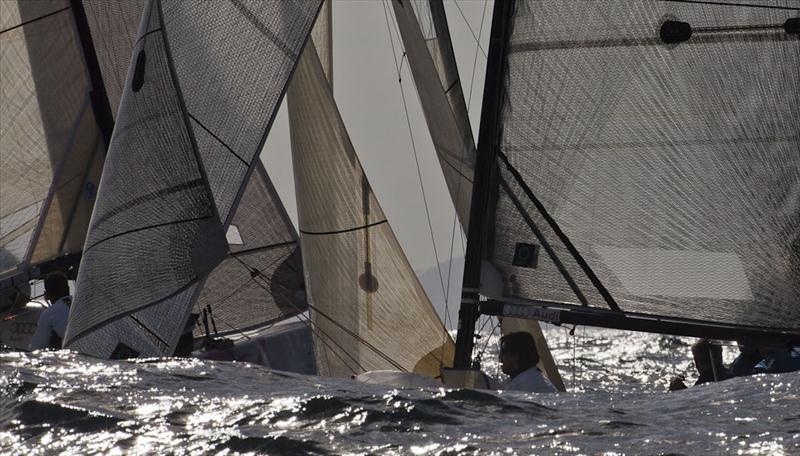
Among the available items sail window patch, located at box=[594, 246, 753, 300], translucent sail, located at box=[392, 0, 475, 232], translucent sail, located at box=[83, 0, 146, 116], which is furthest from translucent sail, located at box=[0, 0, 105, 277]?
sail window patch, located at box=[594, 246, 753, 300]

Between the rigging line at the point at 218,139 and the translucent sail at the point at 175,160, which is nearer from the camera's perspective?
the translucent sail at the point at 175,160

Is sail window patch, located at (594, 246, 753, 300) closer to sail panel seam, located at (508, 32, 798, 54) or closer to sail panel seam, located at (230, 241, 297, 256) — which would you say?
sail panel seam, located at (508, 32, 798, 54)

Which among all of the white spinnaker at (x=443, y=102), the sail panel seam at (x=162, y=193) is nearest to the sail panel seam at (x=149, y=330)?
the sail panel seam at (x=162, y=193)

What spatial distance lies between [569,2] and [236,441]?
4.46 meters

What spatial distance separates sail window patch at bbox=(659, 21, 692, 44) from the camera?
8922mm

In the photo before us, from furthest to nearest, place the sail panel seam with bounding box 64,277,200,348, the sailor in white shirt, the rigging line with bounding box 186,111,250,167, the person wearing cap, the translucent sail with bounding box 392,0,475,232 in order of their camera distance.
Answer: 1. the translucent sail with bounding box 392,0,475,232
2. the sailor in white shirt
3. the rigging line with bounding box 186,111,250,167
4. the sail panel seam with bounding box 64,277,200,348
5. the person wearing cap

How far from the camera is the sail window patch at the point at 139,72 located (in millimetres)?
8849

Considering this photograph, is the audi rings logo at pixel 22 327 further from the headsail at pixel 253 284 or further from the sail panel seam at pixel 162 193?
the sail panel seam at pixel 162 193

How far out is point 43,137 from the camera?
56.7ft

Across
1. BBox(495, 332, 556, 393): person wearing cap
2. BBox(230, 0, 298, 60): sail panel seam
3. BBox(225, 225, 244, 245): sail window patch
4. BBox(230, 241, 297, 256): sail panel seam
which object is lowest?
BBox(495, 332, 556, 393): person wearing cap

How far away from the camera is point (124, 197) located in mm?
8477

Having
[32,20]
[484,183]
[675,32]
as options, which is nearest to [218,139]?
[484,183]

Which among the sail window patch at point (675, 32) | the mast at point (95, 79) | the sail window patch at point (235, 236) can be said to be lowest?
the sail window patch at point (235, 236)

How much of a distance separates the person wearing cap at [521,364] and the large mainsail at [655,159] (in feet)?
3.81
